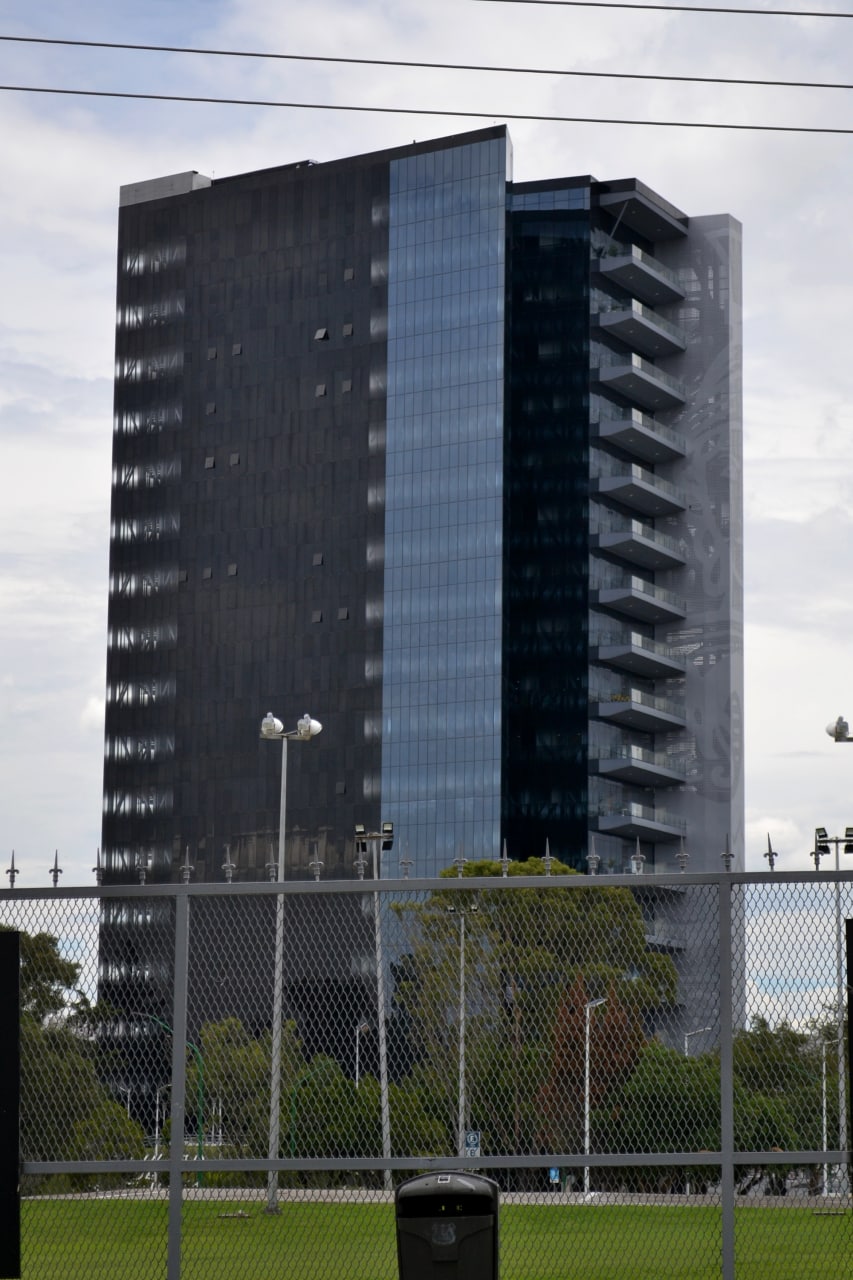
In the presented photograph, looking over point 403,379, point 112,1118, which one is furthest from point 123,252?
point 112,1118

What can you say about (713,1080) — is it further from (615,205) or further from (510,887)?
(615,205)

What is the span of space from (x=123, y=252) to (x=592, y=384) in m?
40.1

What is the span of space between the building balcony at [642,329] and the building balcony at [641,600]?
15853 millimetres

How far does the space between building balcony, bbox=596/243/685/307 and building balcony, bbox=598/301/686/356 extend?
3.67 ft

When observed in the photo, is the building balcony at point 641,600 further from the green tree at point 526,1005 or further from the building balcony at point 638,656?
the green tree at point 526,1005

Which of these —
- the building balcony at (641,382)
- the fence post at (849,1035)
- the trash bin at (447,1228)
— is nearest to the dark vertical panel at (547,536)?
the building balcony at (641,382)

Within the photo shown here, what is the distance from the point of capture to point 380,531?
12094cm

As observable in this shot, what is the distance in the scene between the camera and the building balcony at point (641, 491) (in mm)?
117812

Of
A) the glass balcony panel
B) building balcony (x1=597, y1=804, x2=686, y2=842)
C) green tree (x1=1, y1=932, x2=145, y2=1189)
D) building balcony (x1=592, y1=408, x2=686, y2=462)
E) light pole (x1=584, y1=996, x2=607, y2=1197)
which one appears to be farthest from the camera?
building balcony (x1=592, y1=408, x2=686, y2=462)

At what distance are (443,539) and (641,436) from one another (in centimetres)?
1462

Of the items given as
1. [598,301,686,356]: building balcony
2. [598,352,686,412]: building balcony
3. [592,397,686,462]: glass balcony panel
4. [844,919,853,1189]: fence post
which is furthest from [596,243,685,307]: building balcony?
[844,919,853,1189]: fence post

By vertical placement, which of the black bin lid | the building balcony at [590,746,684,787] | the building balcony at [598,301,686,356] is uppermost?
the building balcony at [598,301,686,356]

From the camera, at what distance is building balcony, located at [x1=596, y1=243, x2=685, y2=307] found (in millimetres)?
120125

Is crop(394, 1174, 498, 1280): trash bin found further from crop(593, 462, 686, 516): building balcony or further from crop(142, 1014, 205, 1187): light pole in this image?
crop(593, 462, 686, 516): building balcony
